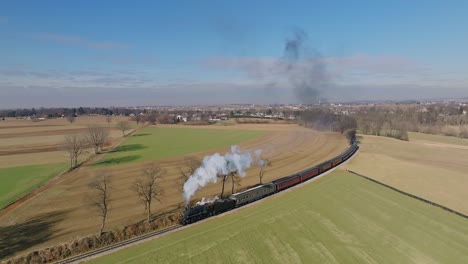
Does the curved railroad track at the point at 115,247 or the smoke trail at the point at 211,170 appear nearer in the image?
the curved railroad track at the point at 115,247

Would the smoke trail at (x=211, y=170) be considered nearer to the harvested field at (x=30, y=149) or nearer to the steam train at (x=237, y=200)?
the steam train at (x=237, y=200)

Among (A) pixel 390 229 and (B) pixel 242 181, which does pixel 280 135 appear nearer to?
(B) pixel 242 181

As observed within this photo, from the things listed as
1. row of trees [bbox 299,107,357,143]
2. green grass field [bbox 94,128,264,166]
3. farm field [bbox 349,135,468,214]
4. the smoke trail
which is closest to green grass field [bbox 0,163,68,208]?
green grass field [bbox 94,128,264,166]

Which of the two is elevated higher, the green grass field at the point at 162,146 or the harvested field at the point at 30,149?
the harvested field at the point at 30,149

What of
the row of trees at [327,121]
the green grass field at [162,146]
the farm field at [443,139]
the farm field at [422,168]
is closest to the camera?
the farm field at [422,168]

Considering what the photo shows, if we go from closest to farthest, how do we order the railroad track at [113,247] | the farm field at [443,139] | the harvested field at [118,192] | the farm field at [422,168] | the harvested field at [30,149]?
1. the railroad track at [113,247]
2. the harvested field at [118,192]
3. the farm field at [422,168]
4. the harvested field at [30,149]
5. the farm field at [443,139]

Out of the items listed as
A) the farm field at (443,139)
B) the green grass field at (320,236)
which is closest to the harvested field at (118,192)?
the green grass field at (320,236)

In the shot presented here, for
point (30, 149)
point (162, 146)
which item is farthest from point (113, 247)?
point (30, 149)
